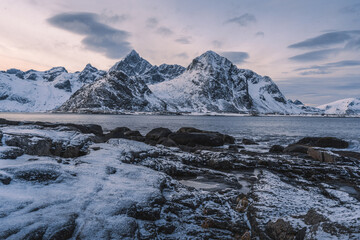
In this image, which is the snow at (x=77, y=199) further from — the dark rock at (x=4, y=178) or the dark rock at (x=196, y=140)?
the dark rock at (x=196, y=140)

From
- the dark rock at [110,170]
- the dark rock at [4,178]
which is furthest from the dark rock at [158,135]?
the dark rock at [4,178]

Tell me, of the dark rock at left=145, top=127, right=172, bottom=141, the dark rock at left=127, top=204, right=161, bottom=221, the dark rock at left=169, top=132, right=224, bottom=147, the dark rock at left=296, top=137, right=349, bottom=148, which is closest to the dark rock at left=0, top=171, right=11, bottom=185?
the dark rock at left=127, top=204, right=161, bottom=221

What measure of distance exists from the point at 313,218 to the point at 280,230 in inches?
36.1

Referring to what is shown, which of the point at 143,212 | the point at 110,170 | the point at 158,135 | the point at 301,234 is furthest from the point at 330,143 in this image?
the point at 143,212

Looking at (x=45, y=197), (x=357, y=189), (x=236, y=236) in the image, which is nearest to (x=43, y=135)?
(x=45, y=197)

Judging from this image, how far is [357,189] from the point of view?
1019cm

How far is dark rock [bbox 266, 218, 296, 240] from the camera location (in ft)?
17.8

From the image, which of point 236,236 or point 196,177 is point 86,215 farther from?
point 196,177

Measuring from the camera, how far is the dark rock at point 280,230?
5414 mm

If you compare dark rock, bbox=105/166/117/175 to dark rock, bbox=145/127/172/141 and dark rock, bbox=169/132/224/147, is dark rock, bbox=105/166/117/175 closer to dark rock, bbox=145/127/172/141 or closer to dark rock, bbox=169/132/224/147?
dark rock, bbox=169/132/224/147

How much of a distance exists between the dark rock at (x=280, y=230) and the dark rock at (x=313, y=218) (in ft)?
1.71

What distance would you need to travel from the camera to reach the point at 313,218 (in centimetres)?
561

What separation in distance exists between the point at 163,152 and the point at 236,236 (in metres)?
8.96

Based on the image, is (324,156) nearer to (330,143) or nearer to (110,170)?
(330,143)
